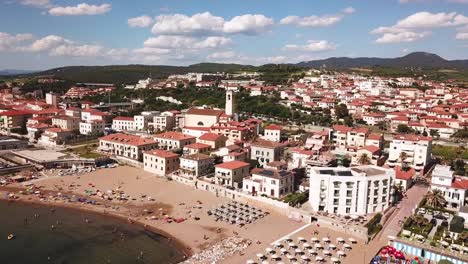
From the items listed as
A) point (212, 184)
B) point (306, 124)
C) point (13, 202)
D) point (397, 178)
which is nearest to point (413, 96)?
point (306, 124)

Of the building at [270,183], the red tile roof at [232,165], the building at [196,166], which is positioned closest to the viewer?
the building at [270,183]

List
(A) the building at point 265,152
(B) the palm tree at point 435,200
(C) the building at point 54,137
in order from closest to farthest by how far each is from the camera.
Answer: (B) the palm tree at point 435,200 < (A) the building at point 265,152 < (C) the building at point 54,137

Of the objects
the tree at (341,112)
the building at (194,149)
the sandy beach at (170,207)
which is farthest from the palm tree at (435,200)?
the tree at (341,112)

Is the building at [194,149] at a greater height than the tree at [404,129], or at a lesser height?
lesser

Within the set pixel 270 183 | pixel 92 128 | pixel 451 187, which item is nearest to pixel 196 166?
pixel 270 183

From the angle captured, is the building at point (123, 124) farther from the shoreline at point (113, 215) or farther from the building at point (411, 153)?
the building at point (411, 153)

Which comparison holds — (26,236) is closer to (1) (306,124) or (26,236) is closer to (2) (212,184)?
(2) (212,184)

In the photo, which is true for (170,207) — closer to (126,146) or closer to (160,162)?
(160,162)
